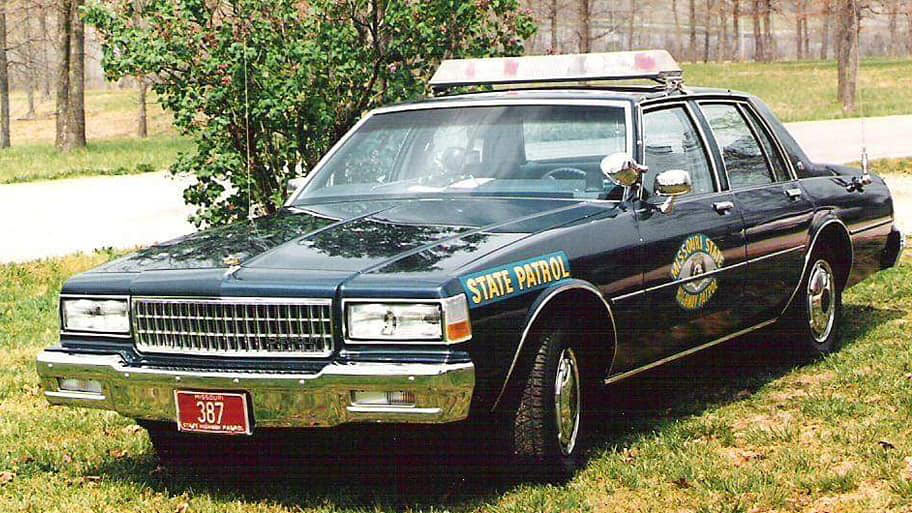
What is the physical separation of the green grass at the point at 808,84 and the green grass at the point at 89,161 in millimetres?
17179

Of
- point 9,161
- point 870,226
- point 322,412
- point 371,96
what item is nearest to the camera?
point 322,412

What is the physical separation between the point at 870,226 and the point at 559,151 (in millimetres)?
2686

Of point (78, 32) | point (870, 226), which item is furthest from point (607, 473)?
point (78, 32)

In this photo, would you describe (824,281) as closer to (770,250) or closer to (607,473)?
(770,250)

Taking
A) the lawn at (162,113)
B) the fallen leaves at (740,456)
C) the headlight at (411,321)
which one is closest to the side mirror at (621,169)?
the fallen leaves at (740,456)

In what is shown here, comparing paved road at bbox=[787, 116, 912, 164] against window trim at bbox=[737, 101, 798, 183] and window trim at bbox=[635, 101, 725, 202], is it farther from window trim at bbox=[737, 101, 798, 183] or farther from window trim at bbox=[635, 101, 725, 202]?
window trim at bbox=[635, 101, 725, 202]

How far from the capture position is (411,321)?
4512 millimetres

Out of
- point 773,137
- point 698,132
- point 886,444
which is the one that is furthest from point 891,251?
point 886,444

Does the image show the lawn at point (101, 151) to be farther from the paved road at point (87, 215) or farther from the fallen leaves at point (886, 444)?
the fallen leaves at point (886, 444)

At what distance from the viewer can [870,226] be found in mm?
7996

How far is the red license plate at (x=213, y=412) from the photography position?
15.4 ft

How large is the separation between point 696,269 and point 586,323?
0.95m

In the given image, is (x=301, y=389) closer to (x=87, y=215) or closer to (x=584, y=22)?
(x=87, y=215)

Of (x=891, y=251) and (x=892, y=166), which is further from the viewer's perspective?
(x=892, y=166)
